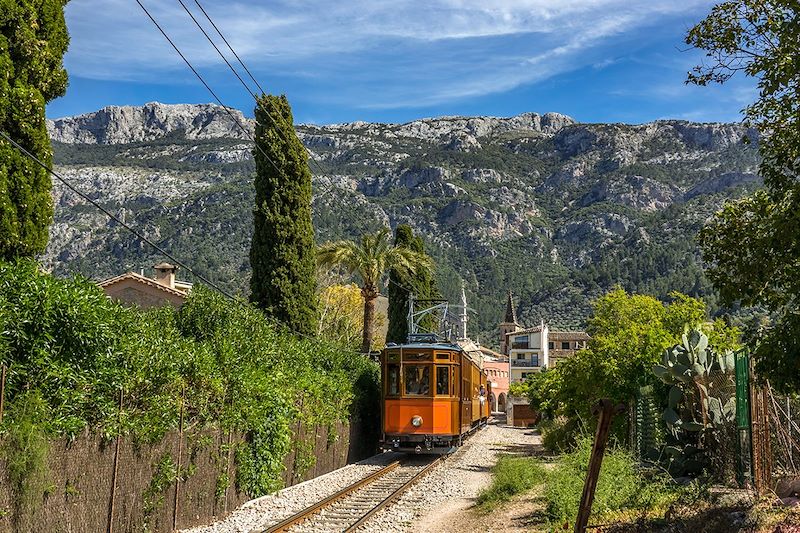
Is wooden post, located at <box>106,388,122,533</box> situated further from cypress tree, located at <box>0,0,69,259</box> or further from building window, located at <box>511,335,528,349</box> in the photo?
building window, located at <box>511,335,528,349</box>

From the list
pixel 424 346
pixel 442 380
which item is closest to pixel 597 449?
pixel 424 346

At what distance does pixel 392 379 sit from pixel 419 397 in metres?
1.00

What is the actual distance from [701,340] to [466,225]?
159379mm

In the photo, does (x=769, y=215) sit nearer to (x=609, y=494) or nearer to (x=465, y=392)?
(x=609, y=494)

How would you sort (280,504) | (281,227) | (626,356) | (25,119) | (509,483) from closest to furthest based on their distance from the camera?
(25,119) < (280,504) < (509,483) < (626,356) < (281,227)

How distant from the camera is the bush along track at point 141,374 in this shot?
9.34 m

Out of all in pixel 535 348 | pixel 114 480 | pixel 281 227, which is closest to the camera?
pixel 114 480

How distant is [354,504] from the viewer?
15844 millimetres

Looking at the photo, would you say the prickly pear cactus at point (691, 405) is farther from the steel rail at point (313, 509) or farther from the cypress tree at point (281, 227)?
the cypress tree at point (281, 227)

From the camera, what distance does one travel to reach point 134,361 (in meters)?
11.3

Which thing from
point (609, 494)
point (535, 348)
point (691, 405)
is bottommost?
point (609, 494)

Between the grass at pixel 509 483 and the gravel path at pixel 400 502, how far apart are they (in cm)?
48

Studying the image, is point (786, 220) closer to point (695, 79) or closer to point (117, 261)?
point (695, 79)

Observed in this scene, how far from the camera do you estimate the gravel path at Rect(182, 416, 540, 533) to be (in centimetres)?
1362
